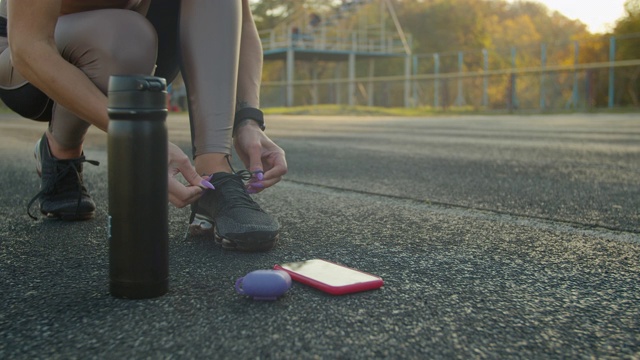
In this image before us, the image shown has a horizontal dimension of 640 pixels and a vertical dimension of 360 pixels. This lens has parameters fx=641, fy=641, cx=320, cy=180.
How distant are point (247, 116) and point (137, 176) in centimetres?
76

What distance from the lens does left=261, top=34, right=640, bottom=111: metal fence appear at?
18.4 metres

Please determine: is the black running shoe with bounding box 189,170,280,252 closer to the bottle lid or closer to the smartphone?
the smartphone

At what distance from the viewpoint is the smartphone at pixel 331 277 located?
122 cm

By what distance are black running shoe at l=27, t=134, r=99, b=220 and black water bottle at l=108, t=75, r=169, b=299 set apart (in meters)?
0.88

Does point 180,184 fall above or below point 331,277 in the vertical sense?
above

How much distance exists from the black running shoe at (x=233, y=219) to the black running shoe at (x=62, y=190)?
439mm

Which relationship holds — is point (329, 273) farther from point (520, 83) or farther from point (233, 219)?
point (520, 83)

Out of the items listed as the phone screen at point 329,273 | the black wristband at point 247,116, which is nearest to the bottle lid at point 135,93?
the phone screen at point 329,273

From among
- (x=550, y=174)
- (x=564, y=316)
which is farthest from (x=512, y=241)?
(x=550, y=174)

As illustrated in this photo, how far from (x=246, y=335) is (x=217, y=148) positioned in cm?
76

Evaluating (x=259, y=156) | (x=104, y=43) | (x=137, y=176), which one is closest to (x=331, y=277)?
(x=137, y=176)

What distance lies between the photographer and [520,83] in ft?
64.6

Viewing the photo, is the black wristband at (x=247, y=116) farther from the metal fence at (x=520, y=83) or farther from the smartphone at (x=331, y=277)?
the metal fence at (x=520, y=83)

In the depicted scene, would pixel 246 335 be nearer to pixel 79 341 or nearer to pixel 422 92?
pixel 79 341
